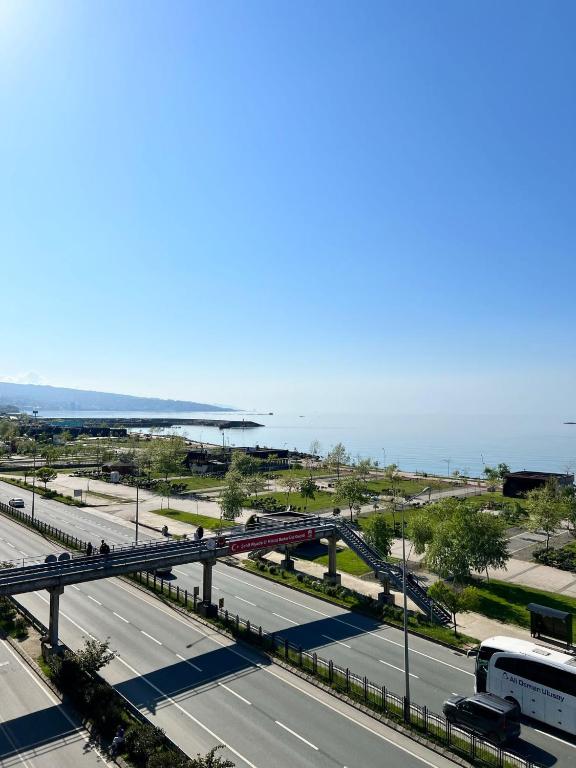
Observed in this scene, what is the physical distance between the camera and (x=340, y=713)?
29719 millimetres

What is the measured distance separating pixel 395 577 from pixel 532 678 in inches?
814

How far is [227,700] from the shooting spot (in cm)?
3077

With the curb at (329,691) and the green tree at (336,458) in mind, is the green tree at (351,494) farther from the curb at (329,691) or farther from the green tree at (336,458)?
the green tree at (336,458)

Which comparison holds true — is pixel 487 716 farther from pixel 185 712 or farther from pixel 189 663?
pixel 189 663

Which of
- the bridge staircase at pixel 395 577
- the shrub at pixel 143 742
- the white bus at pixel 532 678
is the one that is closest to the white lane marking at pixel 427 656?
the white bus at pixel 532 678

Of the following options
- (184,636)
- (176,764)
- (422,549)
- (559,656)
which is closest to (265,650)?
(184,636)

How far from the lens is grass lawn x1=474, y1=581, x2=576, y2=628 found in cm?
4708

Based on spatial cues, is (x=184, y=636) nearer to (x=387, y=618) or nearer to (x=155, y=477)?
(x=387, y=618)

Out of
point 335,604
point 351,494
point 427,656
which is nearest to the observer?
point 427,656

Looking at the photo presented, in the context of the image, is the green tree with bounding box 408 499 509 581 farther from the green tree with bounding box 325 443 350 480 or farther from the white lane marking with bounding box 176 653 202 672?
the green tree with bounding box 325 443 350 480

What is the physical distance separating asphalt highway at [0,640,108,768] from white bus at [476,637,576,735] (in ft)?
71.9

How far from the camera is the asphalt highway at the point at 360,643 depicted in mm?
28422

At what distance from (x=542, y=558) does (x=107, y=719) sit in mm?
56363

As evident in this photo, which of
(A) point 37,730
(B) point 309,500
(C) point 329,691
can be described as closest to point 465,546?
(C) point 329,691
